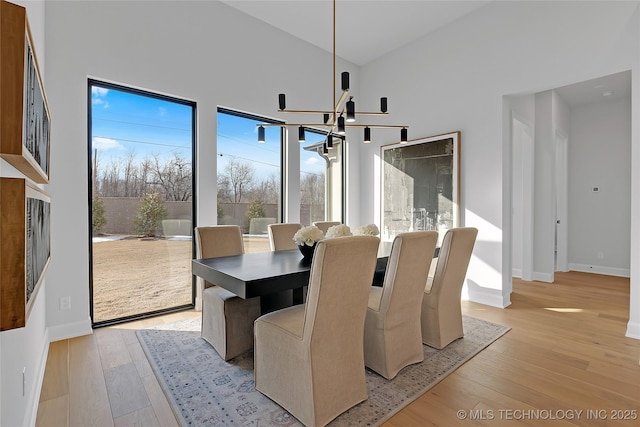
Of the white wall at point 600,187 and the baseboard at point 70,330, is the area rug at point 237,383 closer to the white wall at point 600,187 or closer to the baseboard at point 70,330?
the baseboard at point 70,330

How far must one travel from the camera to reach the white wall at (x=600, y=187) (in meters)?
5.33

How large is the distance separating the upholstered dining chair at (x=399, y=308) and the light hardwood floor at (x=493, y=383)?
30cm

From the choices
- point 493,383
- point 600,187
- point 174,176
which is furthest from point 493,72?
point 174,176

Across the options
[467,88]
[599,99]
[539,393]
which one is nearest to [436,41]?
[467,88]

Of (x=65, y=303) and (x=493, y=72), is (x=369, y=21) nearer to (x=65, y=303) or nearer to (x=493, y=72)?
(x=493, y=72)

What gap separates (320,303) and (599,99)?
636cm

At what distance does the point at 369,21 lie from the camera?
13.8 ft

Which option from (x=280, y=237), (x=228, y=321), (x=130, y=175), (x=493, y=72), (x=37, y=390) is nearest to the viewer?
(x=37, y=390)

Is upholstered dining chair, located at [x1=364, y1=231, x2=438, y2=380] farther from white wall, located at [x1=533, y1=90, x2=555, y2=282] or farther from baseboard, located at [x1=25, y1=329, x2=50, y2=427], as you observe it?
white wall, located at [x1=533, y1=90, x2=555, y2=282]

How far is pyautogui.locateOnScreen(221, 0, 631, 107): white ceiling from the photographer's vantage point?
3863mm

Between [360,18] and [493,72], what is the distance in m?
1.76

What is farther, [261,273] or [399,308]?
[399,308]

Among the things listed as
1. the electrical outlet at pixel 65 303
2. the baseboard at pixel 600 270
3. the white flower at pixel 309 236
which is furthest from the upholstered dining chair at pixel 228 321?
the baseboard at pixel 600 270

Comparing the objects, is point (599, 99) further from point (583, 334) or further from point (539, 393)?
point (539, 393)
